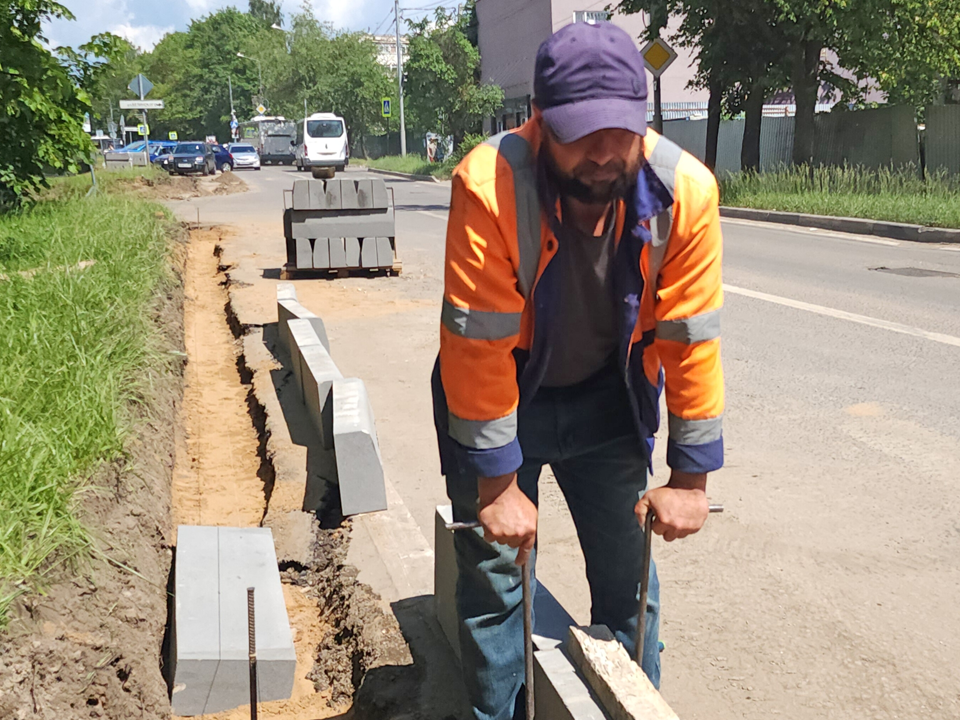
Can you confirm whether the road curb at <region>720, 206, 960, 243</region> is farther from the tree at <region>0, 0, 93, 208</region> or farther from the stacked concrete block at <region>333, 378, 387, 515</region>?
the stacked concrete block at <region>333, 378, 387, 515</region>

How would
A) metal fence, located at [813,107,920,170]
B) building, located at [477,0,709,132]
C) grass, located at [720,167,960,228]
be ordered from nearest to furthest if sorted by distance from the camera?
grass, located at [720,167,960,228] < metal fence, located at [813,107,920,170] < building, located at [477,0,709,132]

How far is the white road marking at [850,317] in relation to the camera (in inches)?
295

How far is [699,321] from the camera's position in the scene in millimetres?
2168

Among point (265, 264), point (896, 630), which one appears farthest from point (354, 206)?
point (896, 630)

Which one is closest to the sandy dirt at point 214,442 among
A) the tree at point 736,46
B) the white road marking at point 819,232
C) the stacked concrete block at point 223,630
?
the stacked concrete block at point 223,630

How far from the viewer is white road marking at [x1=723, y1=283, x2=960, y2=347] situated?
24.6 feet

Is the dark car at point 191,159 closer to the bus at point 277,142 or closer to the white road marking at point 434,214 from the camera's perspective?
the bus at point 277,142

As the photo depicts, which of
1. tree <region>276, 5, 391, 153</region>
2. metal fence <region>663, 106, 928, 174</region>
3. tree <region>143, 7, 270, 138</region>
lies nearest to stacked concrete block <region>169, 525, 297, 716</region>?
metal fence <region>663, 106, 928, 174</region>

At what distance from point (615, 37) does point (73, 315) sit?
4.89m

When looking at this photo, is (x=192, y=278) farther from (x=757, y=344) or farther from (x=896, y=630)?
(x=896, y=630)

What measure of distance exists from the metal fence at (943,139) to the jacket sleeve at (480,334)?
17.6 metres

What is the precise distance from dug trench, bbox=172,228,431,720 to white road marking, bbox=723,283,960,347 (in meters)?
4.62

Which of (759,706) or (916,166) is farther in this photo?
(916,166)

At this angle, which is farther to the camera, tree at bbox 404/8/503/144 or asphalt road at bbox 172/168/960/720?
tree at bbox 404/8/503/144
